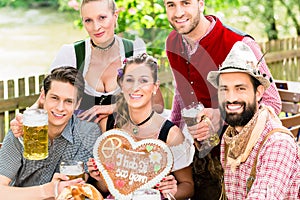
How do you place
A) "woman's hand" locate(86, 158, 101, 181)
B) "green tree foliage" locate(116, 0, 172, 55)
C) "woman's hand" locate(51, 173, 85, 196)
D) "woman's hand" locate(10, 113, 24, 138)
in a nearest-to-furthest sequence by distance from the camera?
"woman's hand" locate(51, 173, 85, 196) → "woman's hand" locate(86, 158, 101, 181) → "woman's hand" locate(10, 113, 24, 138) → "green tree foliage" locate(116, 0, 172, 55)

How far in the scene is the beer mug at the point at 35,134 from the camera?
2.77 meters

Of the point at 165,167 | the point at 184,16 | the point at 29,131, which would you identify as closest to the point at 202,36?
the point at 184,16

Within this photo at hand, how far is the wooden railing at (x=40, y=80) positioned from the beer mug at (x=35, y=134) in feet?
4.85

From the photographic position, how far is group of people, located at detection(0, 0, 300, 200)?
2721 mm

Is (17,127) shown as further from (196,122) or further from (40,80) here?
(40,80)

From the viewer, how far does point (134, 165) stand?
275cm

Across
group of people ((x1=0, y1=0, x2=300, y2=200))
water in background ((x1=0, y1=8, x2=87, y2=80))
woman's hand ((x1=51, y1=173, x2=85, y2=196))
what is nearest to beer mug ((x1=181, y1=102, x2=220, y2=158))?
group of people ((x1=0, y1=0, x2=300, y2=200))

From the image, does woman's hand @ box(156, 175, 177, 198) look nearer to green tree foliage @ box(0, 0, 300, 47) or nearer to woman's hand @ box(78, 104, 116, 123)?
woman's hand @ box(78, 104, 116, 123)

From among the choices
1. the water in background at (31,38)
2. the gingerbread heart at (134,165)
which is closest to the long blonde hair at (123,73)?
the gingerbread heart at (134,165)

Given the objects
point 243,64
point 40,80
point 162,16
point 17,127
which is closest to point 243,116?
point 243,64

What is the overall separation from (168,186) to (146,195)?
0.25 meters

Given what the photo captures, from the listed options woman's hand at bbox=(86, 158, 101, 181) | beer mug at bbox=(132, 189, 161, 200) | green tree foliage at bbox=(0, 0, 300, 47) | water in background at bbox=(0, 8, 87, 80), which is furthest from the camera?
water in background at bbox=(0, 8, 87, 80)

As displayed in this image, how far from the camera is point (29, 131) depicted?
9.13 feet

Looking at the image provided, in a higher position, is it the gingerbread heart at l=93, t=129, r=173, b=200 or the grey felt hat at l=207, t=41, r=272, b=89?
the grey felt hat at l=207, t=41, r=272, b=89
